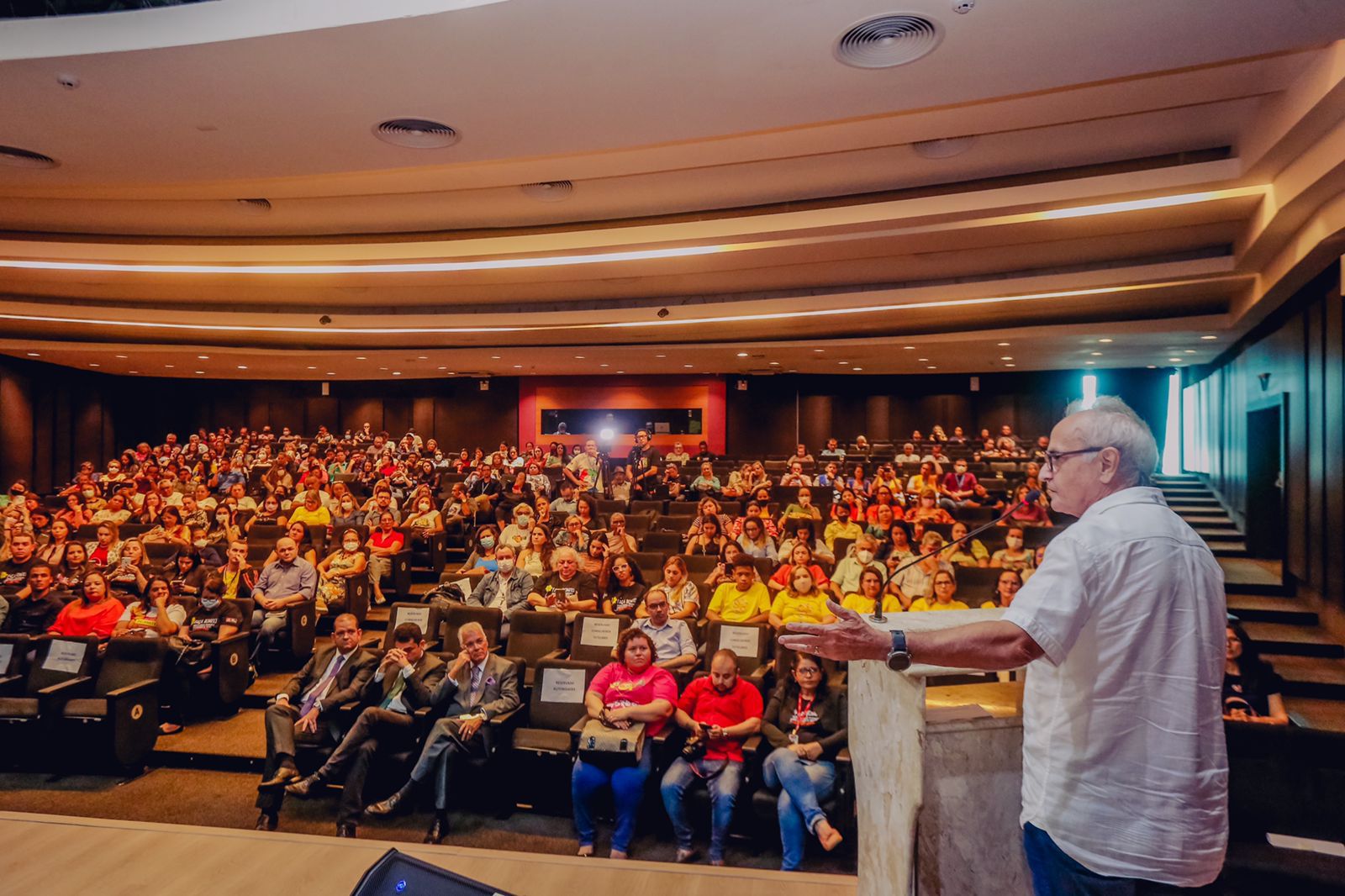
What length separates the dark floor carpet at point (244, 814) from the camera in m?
3.45

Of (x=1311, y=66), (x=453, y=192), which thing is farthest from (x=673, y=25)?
(x=453, y=192)

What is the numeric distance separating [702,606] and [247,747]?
306 cm

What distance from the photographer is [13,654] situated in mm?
4625

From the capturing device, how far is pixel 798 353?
1270 cm

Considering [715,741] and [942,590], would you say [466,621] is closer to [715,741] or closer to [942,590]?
[715,741]

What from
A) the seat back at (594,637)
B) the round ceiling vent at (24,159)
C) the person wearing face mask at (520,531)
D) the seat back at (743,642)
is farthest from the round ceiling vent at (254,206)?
the seat back at (743,642)

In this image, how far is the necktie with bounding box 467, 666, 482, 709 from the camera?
3.96 meters

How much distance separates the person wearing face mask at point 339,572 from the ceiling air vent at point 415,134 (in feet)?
12.0

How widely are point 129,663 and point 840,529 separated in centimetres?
570

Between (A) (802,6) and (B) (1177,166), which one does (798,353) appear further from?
(A) (802,6)

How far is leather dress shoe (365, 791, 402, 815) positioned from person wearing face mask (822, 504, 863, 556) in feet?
14.3

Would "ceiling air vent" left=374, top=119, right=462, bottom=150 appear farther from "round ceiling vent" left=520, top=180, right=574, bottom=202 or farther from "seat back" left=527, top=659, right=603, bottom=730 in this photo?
"seat back" left=527, top=659, right=603, bottom=730

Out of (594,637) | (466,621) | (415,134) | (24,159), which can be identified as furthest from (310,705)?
(24,159)

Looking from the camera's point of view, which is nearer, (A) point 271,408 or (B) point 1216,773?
(B) point 1216,773
